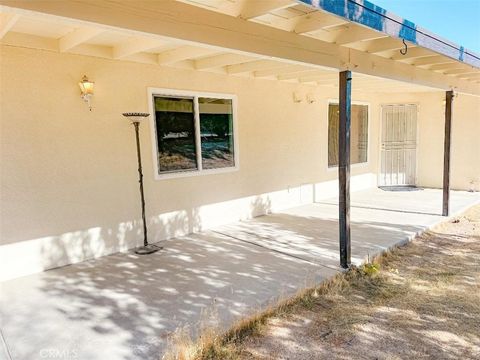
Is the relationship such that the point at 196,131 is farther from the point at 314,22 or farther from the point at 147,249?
the point at 314,22

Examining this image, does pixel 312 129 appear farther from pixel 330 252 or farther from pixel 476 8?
pixel 476 8

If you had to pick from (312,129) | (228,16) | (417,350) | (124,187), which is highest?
(228,16)

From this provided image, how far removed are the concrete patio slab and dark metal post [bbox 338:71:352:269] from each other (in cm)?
28

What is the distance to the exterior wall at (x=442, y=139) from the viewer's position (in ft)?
29.5

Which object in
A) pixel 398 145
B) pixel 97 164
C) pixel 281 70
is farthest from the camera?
pixel 398 145

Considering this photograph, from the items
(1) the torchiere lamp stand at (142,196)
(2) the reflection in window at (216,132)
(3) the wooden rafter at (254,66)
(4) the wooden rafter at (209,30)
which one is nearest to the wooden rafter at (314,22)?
(4) the wooden rafter at (209,30)

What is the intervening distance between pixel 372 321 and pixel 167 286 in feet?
6.90

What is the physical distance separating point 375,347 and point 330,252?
2.03 metres

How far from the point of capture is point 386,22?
3.24 m

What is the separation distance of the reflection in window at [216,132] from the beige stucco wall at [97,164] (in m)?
0.21

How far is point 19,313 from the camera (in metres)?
3.23

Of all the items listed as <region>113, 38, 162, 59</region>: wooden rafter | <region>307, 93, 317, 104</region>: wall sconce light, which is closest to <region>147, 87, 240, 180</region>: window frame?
<region>113, 38, 162, 59</region>: wooden rafter

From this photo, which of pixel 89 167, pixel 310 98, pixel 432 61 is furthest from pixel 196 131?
pixel 432 61

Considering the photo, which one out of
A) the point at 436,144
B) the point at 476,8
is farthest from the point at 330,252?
the point at 476,8
